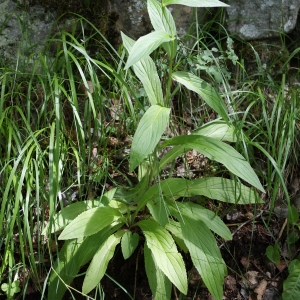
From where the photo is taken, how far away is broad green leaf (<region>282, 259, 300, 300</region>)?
200cm

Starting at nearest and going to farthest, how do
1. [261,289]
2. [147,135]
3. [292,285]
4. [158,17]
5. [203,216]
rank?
[147,135] → [158,17] → [203,216] → [292,285] → [261,289]

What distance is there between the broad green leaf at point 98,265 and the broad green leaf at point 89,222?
0.12m

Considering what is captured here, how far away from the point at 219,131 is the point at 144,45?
69 centimetres

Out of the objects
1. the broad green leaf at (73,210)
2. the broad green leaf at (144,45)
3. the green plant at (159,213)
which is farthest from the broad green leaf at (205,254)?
the broad green leaf at (144,45)

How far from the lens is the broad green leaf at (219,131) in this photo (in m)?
1.96

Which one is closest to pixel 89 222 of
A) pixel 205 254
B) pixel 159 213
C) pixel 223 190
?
pixel 159 213

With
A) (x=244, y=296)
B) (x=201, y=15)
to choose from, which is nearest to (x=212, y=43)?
(x=201, y=15)

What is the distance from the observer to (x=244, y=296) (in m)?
2.12

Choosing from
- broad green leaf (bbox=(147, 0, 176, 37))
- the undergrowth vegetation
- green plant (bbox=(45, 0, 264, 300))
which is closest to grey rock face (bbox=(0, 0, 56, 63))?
the undergrowth vegetation

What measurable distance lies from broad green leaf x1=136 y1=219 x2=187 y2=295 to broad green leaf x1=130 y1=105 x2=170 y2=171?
0.44 meters

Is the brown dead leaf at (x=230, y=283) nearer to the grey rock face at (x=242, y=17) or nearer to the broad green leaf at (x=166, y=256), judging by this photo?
the broad green leaf at (x=166, y=256)

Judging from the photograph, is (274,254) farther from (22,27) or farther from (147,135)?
(22,27)

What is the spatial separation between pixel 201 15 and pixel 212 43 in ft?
1.13

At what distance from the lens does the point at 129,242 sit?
1927mm
